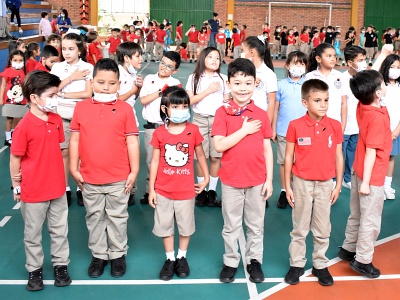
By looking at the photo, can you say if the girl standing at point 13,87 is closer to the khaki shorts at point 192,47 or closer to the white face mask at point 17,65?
the white face mask at point 17,65

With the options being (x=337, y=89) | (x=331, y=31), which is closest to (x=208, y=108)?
(x=337, y=89)

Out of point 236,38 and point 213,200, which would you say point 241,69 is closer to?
point 213,200

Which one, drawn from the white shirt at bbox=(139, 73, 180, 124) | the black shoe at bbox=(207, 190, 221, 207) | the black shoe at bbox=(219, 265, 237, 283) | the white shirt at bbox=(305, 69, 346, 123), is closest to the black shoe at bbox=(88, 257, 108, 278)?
the black shoe at bbox=(219, 265, 237, 283)

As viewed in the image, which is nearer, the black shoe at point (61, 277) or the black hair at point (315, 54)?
the black shoe at point (61, 277)

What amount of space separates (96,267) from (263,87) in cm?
260

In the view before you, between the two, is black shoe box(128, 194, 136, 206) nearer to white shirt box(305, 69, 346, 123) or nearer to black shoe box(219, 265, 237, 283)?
black shoe box(219, 265, 237, 283)

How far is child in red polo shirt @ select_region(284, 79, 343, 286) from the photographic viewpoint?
402 centimetres

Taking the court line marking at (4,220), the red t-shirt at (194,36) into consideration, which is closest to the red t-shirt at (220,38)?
the red t-shirt at (194,36)

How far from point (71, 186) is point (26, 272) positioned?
2.30 m

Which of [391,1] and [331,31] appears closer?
[331,31]

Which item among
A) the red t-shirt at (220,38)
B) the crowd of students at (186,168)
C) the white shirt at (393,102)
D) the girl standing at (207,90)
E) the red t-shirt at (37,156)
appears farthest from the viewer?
the red t-shirt at (220,38)

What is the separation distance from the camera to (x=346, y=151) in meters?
6.41

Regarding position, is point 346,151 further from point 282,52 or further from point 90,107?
point 282,52

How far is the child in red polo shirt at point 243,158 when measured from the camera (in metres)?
4.00
